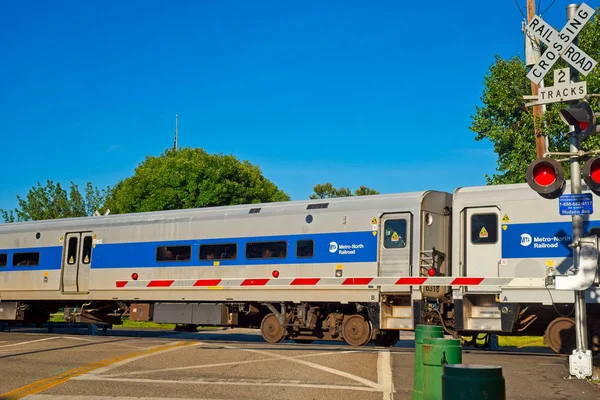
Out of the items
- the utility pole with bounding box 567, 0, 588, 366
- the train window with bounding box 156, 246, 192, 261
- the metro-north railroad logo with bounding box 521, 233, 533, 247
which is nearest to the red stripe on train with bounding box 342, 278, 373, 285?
the metro-north railroad logo with bounding box 521, 233, 533, 247

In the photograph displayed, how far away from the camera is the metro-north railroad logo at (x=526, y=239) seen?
15.9 m

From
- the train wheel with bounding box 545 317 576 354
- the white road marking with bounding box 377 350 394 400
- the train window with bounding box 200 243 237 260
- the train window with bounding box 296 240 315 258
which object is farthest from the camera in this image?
the train window with bounding box 200 243 237 260

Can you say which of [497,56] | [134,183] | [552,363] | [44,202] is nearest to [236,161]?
[134,183]

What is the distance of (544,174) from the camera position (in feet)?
37.7

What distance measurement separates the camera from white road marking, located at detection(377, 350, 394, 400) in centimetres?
1070

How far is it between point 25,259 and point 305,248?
1089cm

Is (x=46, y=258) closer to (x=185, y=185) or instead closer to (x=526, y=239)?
(x=526, y=239)

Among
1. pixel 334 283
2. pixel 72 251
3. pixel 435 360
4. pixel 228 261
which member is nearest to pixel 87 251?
pixel 72 251

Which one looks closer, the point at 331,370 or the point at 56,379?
the point at 56,379

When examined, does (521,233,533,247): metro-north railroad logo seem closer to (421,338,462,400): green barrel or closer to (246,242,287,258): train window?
(246,242,287,258): train window

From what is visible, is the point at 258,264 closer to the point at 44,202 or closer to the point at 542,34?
the point at 542,34

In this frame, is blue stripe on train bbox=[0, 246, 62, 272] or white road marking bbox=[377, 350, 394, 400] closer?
white road marking bbox=[377, 350, 394, 400]

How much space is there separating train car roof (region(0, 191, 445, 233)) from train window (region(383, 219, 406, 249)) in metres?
0.35

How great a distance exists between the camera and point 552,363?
14.2 metres
